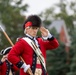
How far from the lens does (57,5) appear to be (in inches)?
2459

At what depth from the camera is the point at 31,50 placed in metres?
6.70

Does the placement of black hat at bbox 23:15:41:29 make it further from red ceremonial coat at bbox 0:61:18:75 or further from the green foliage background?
the green foliage background

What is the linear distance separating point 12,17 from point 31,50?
23.4m

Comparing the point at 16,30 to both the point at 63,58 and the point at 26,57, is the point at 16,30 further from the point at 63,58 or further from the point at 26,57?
the point at 26,57

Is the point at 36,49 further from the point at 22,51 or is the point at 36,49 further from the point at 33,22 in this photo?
the point at 33,22

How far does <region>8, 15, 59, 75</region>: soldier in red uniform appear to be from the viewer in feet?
21.4

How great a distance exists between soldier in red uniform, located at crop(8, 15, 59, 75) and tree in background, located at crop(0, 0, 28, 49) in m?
22.2

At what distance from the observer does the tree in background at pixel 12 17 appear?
29688mm

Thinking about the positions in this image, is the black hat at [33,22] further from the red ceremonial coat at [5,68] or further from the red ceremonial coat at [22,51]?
the red ceremonial coat at [5,68]

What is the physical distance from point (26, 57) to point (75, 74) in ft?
61.4

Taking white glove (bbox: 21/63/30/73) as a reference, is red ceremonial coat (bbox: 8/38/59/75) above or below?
above

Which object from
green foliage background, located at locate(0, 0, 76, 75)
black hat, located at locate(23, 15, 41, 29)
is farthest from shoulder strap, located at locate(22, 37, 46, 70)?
green foliage background, located at locate(0, 0, 76, 75)

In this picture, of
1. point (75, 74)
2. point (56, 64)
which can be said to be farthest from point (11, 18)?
point (75, 74)

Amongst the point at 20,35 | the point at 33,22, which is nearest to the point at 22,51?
the point at 33,22
